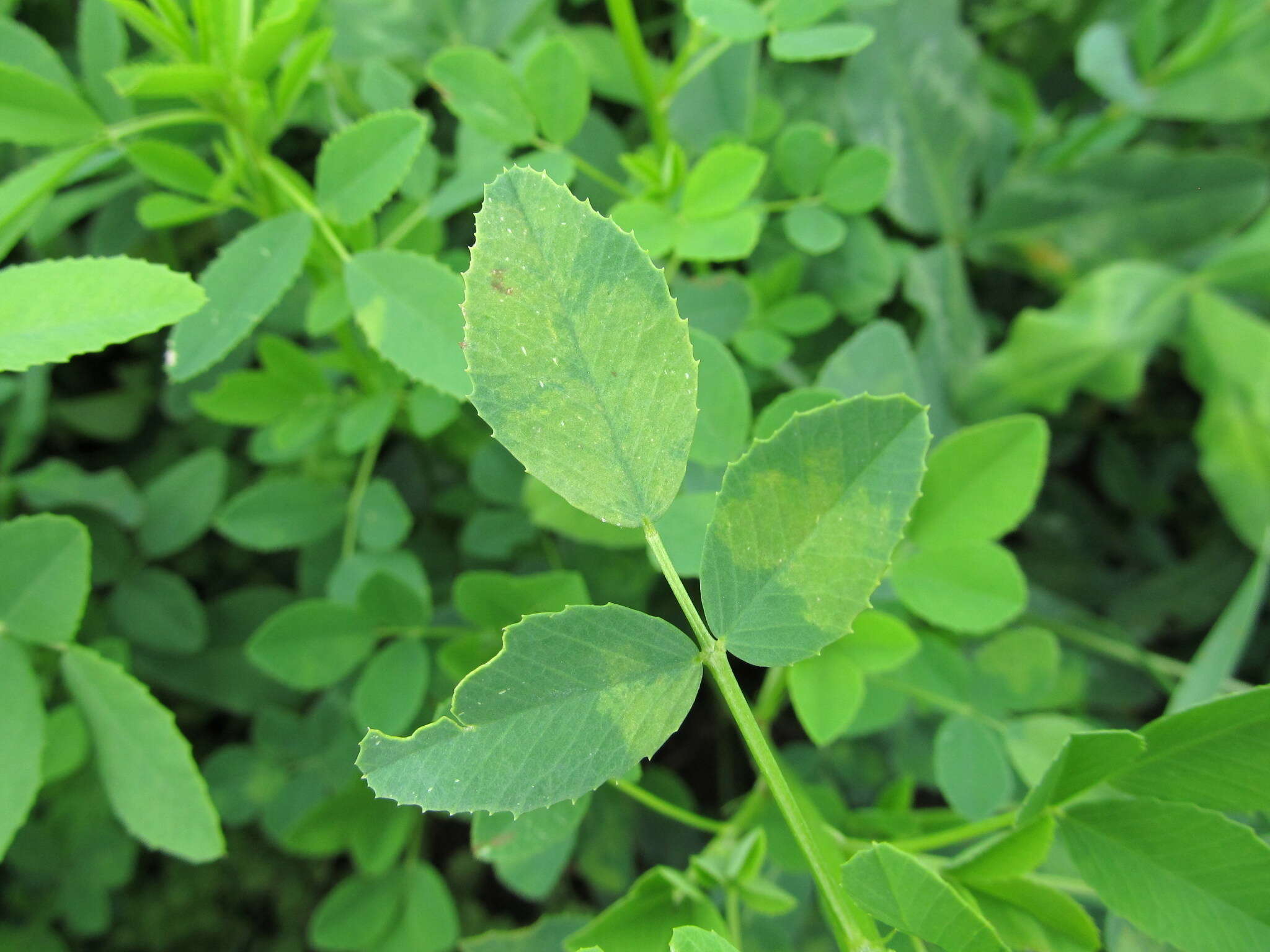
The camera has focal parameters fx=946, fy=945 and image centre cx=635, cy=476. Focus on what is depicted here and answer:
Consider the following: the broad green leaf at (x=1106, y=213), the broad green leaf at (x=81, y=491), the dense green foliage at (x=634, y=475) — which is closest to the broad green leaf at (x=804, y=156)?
the dense green foliage at (x=634, y=475)

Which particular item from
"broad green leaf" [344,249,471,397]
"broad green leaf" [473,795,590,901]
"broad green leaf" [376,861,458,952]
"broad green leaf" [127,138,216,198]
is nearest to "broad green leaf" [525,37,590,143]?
"broad green leaf" [344,249,471,397]

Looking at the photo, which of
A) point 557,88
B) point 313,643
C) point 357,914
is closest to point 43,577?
point 313,643

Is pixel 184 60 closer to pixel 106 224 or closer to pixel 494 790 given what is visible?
pixel 106 224

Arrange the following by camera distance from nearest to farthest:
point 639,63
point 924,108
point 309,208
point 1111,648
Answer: point 309,208, point 639,63, point 1111,648, point 924,108

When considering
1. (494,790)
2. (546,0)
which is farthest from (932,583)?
(546,0)

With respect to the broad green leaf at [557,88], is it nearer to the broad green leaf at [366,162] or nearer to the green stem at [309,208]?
the broad green leaf at [366,162]

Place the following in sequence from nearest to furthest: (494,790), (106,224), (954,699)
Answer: (494,790), (954,699), (106,224)

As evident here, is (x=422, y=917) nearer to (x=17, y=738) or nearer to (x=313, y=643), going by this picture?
(x=313, y=643)

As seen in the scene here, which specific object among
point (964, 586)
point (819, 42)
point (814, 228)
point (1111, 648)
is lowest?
point (1111, 648)
